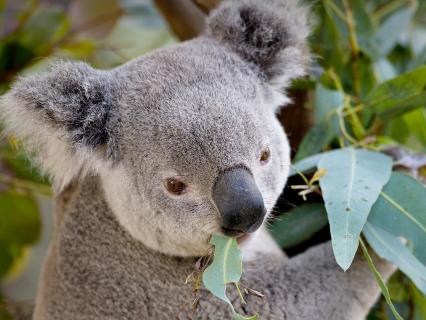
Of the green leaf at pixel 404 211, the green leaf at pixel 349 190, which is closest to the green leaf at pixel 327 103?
the green leaf at pixel 349 190

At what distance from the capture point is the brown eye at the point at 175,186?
1.78 m

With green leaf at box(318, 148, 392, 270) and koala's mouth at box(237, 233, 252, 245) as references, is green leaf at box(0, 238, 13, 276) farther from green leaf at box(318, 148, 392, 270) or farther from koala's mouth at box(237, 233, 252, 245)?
green leaf at box(318, 148, 392, 270)

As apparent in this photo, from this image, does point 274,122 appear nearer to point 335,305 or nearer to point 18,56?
point 335,305

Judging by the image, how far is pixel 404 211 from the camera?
1.98 meters

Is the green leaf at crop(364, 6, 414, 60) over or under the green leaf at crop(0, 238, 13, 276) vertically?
over

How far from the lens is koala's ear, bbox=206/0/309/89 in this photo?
6.89 feet

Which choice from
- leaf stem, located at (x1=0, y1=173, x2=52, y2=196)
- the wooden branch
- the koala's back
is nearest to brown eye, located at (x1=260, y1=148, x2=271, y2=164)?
the koala's back

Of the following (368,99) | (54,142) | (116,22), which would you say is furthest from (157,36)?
(54,142)

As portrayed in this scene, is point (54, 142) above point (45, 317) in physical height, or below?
above

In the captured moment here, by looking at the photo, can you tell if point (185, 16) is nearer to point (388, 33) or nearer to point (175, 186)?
point (388, 33)

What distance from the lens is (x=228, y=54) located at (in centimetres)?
204

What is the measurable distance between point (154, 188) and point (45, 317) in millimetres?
769

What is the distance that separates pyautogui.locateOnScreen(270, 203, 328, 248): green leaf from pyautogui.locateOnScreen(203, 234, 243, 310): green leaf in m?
0.62

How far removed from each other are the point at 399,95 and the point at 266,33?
1.94ft
